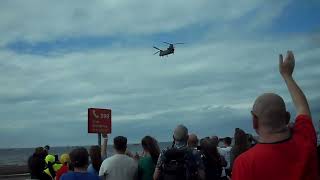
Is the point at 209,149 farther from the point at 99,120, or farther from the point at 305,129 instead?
the point at 305,129

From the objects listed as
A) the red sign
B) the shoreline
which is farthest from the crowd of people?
the shoreline

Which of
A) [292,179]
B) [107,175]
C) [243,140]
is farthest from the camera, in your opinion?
[243,140]

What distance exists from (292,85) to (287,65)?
14 cm

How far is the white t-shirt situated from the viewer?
748 centimetres

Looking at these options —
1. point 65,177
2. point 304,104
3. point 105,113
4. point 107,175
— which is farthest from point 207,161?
point 304,104

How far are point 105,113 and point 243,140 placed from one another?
463cm

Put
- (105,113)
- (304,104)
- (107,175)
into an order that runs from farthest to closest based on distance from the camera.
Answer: (105,113) < (107,175) < (304,104)

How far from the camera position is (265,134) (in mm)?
3502

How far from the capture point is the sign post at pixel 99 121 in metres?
11.6

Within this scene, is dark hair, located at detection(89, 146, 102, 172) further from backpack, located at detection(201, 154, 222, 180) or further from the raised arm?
the raised arm

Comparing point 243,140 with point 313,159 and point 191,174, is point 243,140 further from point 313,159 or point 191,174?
point 313,159

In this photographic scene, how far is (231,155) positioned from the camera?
8430mm

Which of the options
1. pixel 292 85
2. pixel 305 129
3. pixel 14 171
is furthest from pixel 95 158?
pixel 14 171

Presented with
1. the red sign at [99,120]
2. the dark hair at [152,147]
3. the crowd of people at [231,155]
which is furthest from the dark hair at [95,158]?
the red sign at [99,120]
